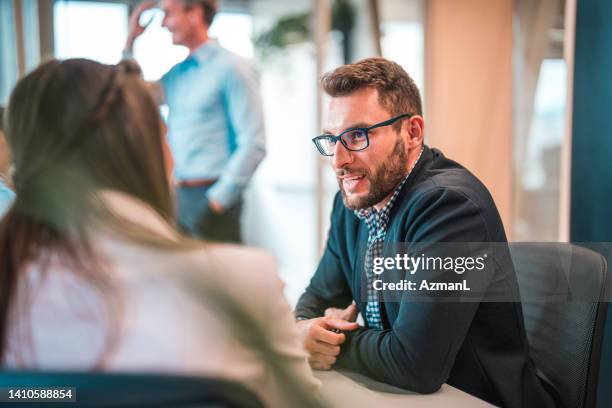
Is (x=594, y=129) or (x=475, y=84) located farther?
(x=594, y=129)

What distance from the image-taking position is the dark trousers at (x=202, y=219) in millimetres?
632

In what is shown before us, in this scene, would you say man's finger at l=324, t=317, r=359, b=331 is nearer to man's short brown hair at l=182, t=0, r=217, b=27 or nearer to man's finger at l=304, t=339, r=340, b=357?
man's finger at l=304, t=339, r=340, b=357

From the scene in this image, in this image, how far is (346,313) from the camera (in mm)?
967

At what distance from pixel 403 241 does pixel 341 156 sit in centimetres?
18

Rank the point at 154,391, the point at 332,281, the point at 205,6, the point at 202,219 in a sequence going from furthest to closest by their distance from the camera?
the point at 205,6 < the point at 332,281 < the point at 202,219 < the point at 154,391

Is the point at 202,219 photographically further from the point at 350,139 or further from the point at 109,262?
the point at 350,139

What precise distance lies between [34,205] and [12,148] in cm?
7

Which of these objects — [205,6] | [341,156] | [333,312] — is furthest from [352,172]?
[205,6]

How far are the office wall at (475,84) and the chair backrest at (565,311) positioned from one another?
4.5 inches

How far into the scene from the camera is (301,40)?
2.57 metres

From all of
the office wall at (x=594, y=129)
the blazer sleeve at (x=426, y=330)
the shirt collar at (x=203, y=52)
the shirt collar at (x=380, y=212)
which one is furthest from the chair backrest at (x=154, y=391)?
the office wall at (x=594, y=129)

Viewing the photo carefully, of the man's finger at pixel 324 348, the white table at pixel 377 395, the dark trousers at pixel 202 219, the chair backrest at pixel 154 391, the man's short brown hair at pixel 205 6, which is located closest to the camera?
the chair backrest at pixel 154 391

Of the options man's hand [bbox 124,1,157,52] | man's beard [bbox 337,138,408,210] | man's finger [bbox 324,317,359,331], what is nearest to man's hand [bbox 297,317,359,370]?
man's finger [bbox 324,317,359,331]

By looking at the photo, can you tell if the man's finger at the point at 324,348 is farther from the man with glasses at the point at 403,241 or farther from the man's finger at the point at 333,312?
the man's finger at the point at 333,312
